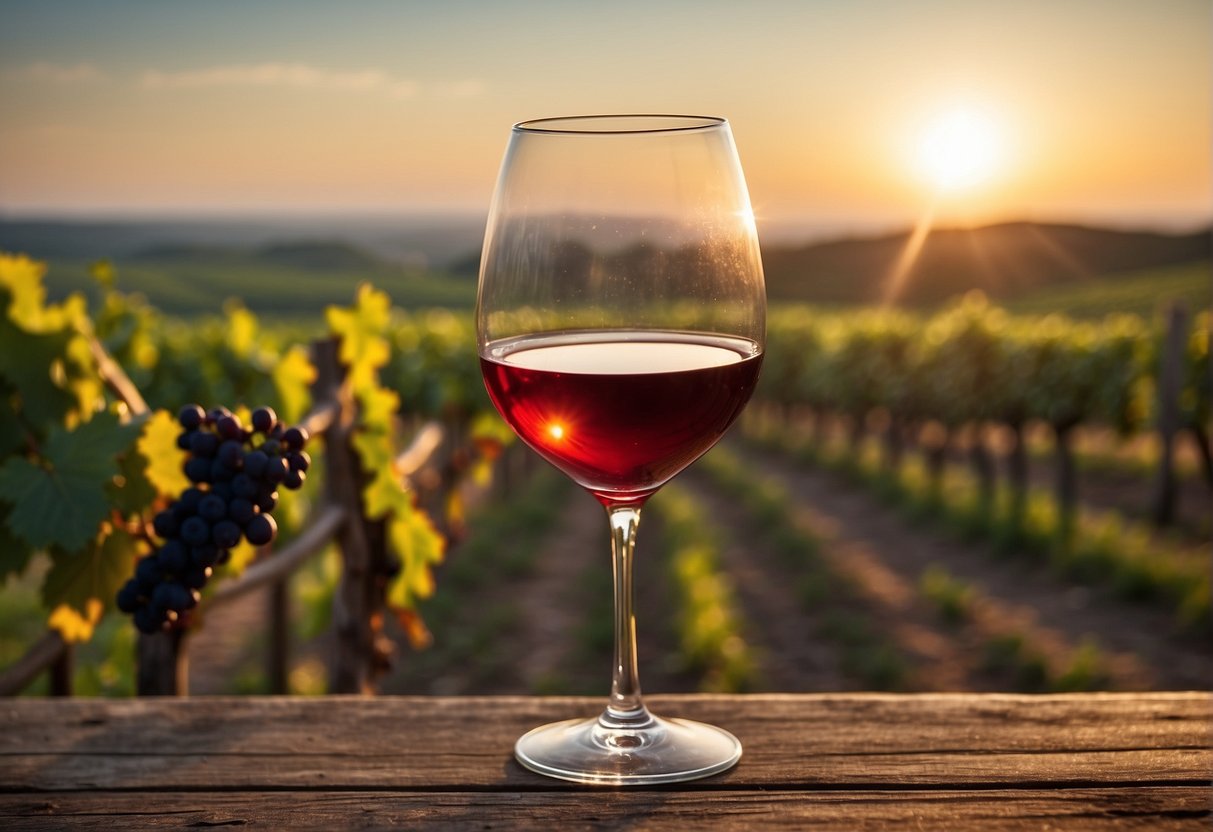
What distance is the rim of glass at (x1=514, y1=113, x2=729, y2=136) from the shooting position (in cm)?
126

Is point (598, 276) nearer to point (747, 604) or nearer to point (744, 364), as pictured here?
point (744, 364)

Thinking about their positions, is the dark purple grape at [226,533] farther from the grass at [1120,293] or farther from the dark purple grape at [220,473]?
the grass at [1120,293]

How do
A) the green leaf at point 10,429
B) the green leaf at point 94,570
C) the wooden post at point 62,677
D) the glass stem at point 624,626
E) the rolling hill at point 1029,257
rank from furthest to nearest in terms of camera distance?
the rolling hill at point 1029,257 → the wooden post at point 62,677 → the green leaf at point 10,429 → the green leaf at point 94,570 → the glass stem at point 624,626

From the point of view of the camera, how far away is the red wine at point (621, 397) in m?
1.25

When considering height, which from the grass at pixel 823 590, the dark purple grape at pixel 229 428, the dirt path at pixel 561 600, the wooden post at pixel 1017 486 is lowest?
the dirt path at pixel 561 600

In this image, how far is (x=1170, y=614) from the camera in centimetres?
798

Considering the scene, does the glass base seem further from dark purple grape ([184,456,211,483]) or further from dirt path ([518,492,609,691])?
dirt path ([518,492,609,691])

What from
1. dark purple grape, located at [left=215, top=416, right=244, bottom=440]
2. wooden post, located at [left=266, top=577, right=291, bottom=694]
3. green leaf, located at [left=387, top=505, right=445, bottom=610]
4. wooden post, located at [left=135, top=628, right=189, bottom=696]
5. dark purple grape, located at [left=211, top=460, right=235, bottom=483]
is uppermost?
dark purple grape, located at [left=215, top=416, right=244, bottom=440]

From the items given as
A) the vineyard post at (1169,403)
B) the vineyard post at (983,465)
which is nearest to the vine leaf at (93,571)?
the vineyard post at (983,465)

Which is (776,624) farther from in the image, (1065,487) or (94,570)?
(94,570)

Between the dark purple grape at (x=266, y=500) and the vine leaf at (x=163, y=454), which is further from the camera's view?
the vine leaf at (x=163, y=454)

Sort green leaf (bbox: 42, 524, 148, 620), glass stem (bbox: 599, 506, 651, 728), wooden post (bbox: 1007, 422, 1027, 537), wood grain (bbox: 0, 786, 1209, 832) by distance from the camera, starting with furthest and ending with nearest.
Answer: wooden post (bbox: 1007, 422, 1027, 537), green leaf (bbox: 42, 524, 148, 620), glass stem (bbox: 599, 506, 651, 728), wood grain (bbox: 0, 786, 1209, 832)

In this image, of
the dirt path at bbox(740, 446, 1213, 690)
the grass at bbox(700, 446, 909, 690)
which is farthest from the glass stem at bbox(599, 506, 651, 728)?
the dirt path at bbox(740, 446, 1213, 690)

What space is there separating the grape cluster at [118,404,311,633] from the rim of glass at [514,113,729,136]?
1.59 ft
